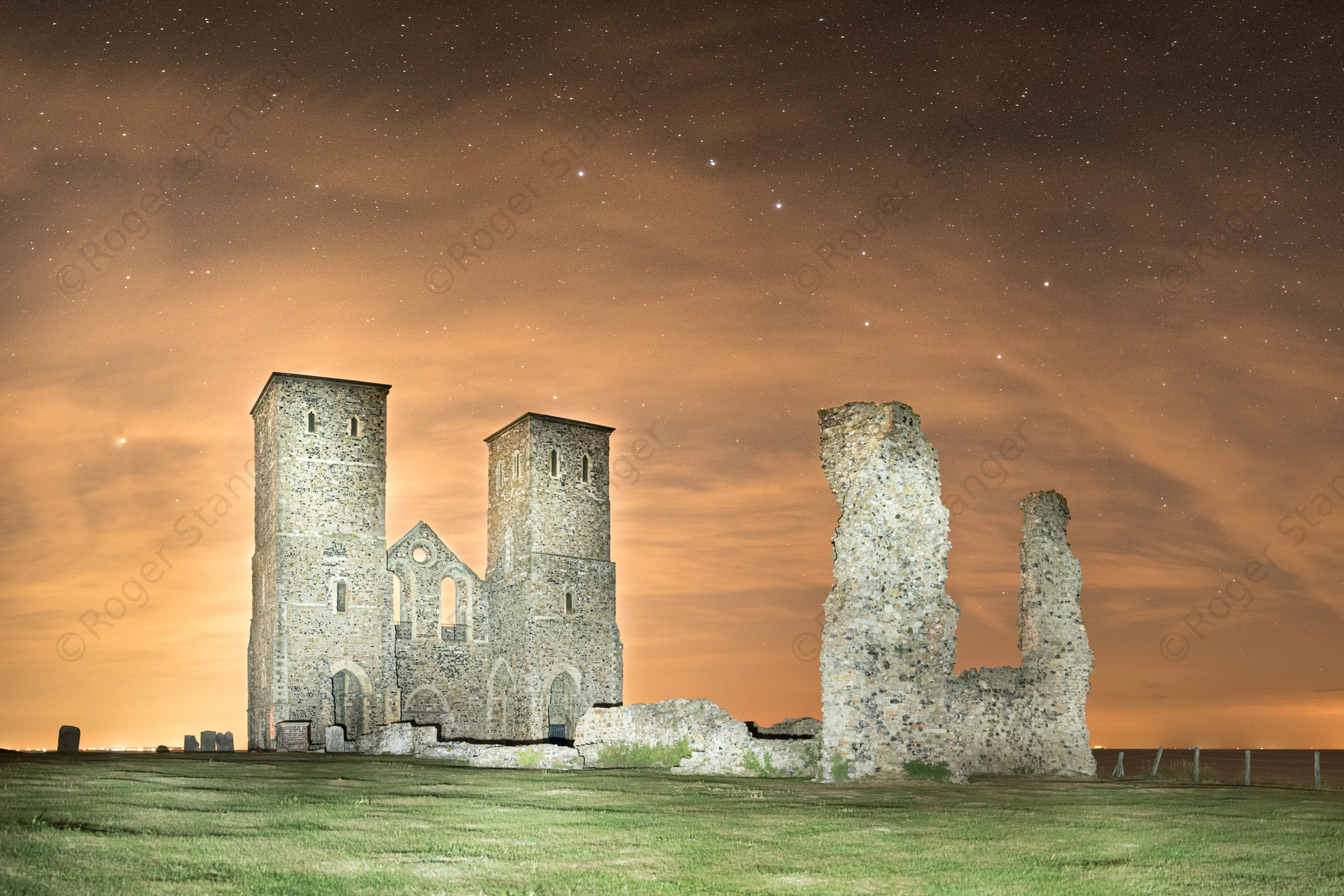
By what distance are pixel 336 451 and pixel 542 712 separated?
501 inches

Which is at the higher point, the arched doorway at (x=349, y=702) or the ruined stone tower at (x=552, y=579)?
the ruined stone tower at (x=552, y=579)

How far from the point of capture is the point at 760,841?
499 inches

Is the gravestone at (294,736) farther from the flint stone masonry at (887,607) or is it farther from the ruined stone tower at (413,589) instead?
the flint stone masonry at (887,607)

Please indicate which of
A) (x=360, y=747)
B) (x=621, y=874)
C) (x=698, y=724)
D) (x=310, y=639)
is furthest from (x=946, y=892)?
(x=310, y=639)

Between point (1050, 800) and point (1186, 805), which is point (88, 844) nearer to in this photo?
point (1050, 800)

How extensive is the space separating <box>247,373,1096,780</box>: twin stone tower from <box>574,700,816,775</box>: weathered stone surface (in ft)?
1.71

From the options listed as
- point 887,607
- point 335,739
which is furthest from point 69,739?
point 887,607

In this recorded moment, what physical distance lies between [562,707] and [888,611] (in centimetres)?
2690

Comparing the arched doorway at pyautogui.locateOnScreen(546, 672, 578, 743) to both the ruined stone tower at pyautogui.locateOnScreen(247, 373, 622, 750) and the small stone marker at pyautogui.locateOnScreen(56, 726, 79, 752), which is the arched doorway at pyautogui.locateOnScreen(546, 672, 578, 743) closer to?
the ruined stone tower at pyautogui.locateOnScreen(247, 373, 622, 750)

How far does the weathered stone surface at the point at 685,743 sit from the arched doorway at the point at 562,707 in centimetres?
1556

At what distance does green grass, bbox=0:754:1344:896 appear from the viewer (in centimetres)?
995

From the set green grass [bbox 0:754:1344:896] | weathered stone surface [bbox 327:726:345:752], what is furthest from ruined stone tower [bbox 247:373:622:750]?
green grass [bbox 0:754:1344:896]

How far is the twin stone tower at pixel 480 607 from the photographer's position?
27531 millimetres

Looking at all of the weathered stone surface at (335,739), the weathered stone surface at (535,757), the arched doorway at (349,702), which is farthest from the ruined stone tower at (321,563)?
the weathered stone surface at (535,757)
